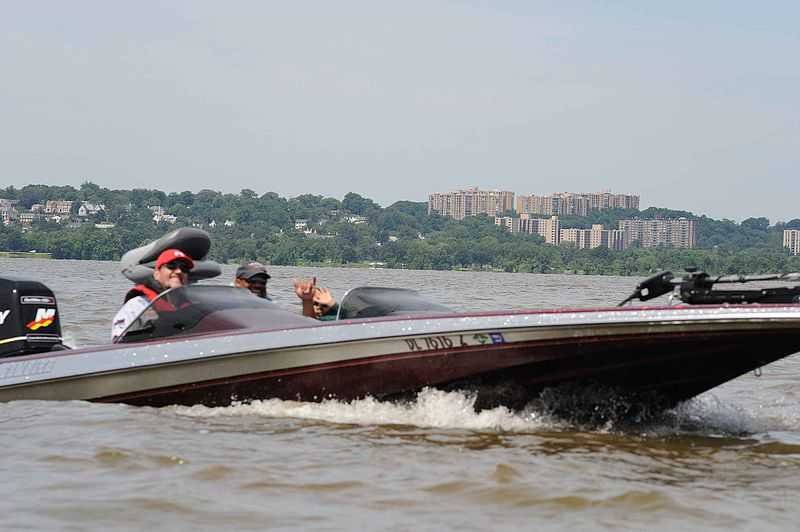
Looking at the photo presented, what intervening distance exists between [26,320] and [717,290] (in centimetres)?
521

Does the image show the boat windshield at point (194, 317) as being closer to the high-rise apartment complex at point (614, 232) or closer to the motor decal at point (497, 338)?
the motor decal at point (497, 338)

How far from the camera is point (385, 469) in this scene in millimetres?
7301

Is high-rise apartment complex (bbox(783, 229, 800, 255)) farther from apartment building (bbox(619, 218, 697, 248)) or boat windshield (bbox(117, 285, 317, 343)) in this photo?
boat windshield (bbox(117, 285, 317, 343))

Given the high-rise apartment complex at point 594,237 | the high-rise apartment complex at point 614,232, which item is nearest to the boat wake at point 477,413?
the high-rise apartment complex at point 614,232

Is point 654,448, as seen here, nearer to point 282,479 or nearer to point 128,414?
point 282,479

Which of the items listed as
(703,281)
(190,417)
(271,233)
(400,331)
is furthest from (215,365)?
(271,233)

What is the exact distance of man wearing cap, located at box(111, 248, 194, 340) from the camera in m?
9.51

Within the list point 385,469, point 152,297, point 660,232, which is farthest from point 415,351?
point 660,232

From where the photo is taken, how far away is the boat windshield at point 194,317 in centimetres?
920

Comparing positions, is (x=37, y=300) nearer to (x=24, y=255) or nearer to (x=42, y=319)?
(x=42, y=319)

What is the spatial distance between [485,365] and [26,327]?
12.2 feet

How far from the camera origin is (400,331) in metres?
8.48

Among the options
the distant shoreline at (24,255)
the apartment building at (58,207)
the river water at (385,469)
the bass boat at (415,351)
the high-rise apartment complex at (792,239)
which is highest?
the apartment building at (58,207)

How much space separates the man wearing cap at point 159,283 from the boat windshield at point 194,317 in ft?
0.49
